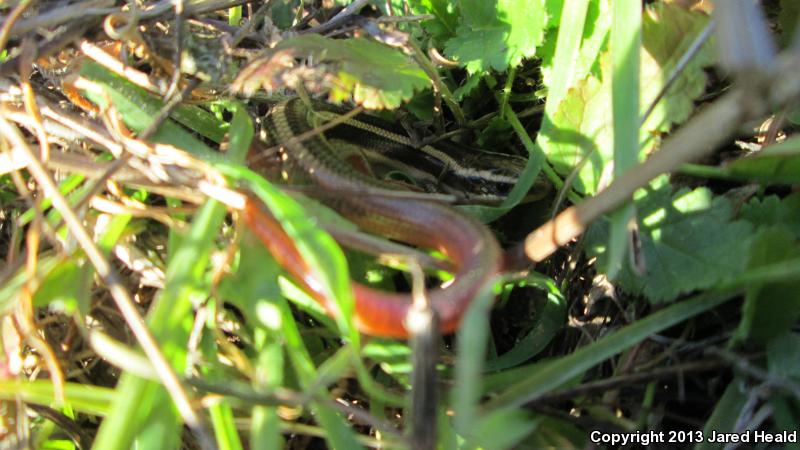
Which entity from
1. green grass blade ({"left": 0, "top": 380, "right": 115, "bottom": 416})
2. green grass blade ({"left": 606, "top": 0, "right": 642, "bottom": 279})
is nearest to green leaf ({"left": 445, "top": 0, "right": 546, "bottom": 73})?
green grass blade ({"left": 606, "top": 0, "right": 642, "bottom": 279})

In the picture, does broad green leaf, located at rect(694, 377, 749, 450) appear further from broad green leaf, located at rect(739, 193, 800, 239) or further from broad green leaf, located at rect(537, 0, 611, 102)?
broad green leaf, located at rect(537, 0, 611, 102)

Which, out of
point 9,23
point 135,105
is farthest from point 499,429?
point 9,23

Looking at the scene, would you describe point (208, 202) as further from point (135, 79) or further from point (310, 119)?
point (310, 119)

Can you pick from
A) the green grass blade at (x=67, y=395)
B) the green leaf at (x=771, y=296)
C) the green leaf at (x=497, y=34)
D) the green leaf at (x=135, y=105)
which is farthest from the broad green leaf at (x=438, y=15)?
the green grass blade at (x=67, y=395)

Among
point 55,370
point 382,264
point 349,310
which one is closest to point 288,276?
point 382,264

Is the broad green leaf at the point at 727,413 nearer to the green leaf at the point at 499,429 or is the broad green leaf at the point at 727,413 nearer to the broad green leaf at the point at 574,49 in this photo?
the green leaf at the point at 499,429

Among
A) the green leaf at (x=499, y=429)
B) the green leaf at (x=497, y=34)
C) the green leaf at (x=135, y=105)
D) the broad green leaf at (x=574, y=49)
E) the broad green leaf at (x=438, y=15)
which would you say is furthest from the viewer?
the broad green leaf at (x=438, y=15)

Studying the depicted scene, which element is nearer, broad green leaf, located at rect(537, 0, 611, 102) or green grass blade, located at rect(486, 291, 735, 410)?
green grass blade, located at rect(486, 291, 735, 410)

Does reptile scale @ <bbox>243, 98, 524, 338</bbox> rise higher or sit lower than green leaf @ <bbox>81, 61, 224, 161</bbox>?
lower
